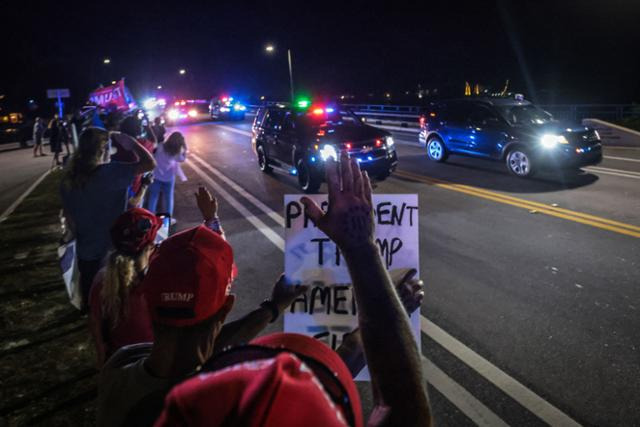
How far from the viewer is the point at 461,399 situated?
3469mm

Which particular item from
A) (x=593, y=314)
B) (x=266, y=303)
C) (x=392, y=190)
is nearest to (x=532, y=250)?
(x=593, y=314)

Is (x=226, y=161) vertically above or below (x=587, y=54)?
below

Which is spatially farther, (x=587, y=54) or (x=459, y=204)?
(x=587, y=54)

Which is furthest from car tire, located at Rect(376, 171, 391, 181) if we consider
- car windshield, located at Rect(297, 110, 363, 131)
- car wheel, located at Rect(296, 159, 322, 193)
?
car windshield, located at Rect(297, 110, 363, 131)

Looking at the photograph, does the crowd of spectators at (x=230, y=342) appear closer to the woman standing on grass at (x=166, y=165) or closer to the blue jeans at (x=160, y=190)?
the woman standing on grass at (x=166, y=165)

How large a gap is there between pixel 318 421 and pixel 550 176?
40.2 feet

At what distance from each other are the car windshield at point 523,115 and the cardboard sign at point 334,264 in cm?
1079

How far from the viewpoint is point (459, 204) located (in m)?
9.12

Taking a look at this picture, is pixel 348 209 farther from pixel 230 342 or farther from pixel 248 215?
pixel 248 215

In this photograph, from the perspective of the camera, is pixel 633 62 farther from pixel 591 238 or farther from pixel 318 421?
pixel 318 421

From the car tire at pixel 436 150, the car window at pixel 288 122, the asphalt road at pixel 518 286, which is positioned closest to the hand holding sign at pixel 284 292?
the asphalt road at pixel 518 286

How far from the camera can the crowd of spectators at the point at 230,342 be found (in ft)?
2.21

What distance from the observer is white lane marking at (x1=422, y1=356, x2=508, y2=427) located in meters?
3.23

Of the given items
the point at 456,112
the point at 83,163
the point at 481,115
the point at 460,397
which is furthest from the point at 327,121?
the point at 460,397
